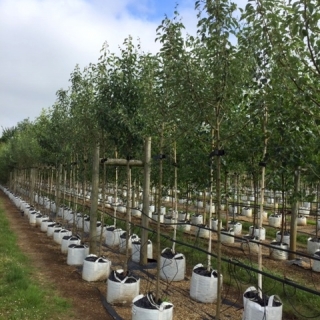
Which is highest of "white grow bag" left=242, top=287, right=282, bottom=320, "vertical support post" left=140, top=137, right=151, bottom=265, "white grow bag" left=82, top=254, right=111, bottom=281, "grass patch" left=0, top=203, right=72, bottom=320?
"vertical support post" left=140, top=137, right=151, bottom=265

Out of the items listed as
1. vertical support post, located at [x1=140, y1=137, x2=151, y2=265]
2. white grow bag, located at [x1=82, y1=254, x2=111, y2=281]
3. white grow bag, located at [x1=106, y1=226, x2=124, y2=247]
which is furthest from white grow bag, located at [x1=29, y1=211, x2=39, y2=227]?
white grow bag, located at [x1=82, y1=254, x2=111, y2=281]

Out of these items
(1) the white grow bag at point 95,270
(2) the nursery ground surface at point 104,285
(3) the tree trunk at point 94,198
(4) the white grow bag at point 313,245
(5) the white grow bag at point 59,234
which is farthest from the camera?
(5) the white grow bag at point 59,234

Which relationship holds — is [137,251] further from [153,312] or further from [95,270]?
[153,312]

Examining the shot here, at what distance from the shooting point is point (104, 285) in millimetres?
7422

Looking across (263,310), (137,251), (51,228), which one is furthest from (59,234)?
(263,310)

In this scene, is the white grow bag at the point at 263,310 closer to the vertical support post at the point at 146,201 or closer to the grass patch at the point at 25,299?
the grass patch at the point at 25,299

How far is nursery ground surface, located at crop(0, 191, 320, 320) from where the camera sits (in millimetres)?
5988

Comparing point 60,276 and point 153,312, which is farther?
point 60,276

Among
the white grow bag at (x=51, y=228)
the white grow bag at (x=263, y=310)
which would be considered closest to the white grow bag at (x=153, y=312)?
the white grow bag at (x=263, y=310)

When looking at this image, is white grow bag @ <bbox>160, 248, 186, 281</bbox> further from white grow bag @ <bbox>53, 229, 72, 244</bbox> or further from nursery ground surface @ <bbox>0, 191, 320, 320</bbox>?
white grow bag @ <bbox>53, 229, 72, 244</bbox>

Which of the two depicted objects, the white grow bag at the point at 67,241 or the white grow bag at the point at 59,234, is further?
the white grow bag at the point at 59,234

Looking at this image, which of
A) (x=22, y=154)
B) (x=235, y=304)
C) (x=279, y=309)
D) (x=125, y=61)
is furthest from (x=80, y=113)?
(x=22, y=154)

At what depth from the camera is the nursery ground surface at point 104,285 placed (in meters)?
5.99

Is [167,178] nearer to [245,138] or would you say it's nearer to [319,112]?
[245,138]
